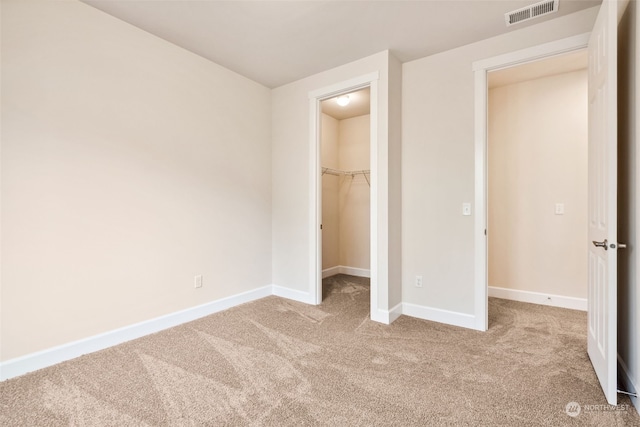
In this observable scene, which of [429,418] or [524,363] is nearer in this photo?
[429,418]

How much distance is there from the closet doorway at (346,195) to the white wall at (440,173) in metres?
1.75

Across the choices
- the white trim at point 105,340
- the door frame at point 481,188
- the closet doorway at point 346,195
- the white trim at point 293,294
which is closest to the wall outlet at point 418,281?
the door frame at point 481,188

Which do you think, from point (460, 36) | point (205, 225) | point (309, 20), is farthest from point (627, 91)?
point (205, 225)

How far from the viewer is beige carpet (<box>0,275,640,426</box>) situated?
1.61 metres

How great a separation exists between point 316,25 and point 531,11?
166cm

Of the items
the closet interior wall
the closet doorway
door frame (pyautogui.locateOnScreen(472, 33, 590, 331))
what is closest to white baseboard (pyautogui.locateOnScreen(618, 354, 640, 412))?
door frame (pyautogui.locateOnScreen(472, 33, 590, 331))

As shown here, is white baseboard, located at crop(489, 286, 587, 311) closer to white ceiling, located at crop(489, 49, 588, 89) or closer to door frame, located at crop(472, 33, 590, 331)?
door frame, located at crop(472, 33, 590, 331)

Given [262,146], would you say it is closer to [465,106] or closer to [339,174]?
[339,174]

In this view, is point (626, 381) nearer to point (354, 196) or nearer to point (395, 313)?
point (395, 313)

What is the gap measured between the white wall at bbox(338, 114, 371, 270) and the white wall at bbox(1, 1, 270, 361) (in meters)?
2.17

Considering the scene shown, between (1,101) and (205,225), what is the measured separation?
170 cm

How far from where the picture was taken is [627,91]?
6.18ft

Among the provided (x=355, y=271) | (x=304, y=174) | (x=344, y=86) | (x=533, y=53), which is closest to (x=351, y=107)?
(x=344, y=86)

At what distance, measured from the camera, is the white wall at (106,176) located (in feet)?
6.64
